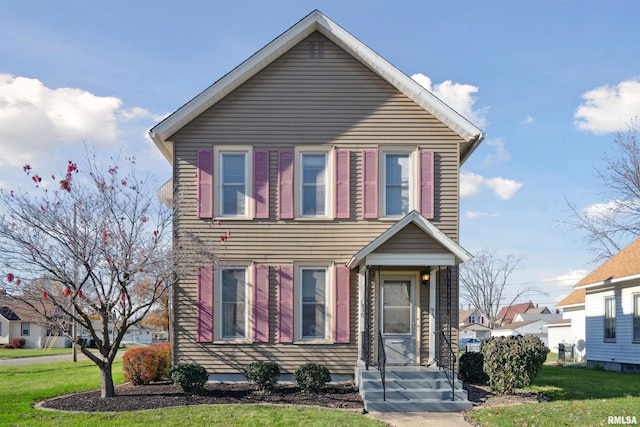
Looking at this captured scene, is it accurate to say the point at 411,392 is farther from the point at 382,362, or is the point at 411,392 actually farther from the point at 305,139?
the point at 305,139

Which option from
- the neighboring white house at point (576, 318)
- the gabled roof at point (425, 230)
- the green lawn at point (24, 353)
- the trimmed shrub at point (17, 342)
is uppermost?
the gabled roof at point (425, 230)

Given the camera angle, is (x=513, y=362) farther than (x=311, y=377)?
No

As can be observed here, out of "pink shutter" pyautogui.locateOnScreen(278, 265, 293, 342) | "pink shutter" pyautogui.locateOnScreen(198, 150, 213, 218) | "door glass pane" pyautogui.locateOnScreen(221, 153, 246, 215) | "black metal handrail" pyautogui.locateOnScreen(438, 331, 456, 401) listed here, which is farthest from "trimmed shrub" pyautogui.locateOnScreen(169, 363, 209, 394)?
"black metal handrail" pyautogui.locateOnScreen(438, 331, 456, 401)

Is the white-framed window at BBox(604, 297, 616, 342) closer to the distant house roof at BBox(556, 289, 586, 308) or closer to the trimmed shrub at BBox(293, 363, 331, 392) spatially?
the distant house roof at BBox(556, 289, 586, 308)

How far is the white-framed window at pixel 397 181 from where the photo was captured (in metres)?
14.1

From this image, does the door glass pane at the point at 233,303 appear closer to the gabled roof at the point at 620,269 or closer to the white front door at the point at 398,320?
the white front door at the point at 398,320

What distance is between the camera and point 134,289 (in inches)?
488

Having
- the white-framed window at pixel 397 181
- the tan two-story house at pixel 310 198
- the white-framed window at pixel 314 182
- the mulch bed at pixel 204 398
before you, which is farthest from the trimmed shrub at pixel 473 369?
the white-framed window at pixel 314 182

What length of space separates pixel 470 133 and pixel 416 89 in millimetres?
1601

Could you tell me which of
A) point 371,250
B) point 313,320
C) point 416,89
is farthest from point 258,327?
point 416,89

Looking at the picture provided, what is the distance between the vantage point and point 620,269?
20.4 metres

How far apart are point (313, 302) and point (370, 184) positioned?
3.03 metres

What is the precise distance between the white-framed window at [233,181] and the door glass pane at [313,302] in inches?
80.7

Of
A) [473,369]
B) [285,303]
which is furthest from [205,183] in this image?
[473,369]
